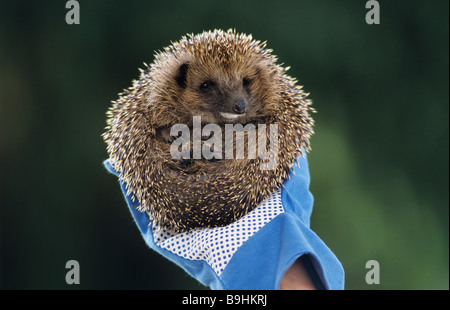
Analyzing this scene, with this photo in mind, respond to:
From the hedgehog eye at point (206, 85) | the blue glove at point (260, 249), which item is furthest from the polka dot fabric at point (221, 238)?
the hedgehog eye at point (206, 85)

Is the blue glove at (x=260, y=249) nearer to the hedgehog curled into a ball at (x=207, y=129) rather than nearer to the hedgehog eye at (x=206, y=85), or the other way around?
the hedgehog curled into a ball at (x=207, y=129)

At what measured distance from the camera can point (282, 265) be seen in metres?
1.11

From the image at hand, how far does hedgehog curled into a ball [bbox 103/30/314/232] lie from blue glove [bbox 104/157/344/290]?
1.7 inches

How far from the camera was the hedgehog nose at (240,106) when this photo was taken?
1248 mm

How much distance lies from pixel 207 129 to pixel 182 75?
19 centimetres

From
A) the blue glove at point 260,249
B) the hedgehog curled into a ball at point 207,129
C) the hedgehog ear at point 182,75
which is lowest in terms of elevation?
the blue glove at point 260,249

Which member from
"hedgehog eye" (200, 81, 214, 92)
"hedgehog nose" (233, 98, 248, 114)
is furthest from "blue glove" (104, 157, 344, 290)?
"hedgehog eye" (200, 81, 214, 92)

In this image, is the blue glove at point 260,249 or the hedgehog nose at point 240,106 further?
the hedgehog nose at point 240,106


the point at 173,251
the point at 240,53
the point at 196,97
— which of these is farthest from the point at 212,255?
the point at 240,53

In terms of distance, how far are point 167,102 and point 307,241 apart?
21.1 inches

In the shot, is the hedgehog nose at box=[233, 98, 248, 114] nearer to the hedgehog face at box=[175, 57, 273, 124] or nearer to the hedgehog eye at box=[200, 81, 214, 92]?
the hedgehog face at box=[175, 57, 273, 124]

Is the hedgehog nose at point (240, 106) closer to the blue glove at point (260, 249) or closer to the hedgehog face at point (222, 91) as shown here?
the hedgehog face at point (222, 91)

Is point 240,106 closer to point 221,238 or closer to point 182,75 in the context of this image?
point 182,75

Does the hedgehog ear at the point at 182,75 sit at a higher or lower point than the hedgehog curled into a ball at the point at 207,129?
higher
